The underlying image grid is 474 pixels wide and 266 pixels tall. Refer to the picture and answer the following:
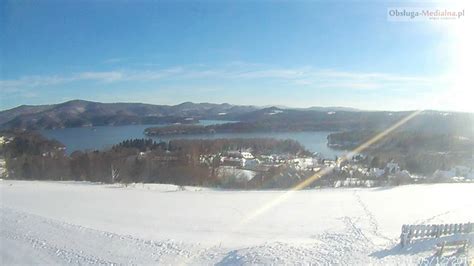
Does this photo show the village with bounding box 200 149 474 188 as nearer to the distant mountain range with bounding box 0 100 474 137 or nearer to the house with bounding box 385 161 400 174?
the house with bounding box 385 161 400 174

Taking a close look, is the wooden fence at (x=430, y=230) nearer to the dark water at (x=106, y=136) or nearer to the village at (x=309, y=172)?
the village at (x=309, y=172)

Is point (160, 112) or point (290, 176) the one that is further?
point (160, 112)

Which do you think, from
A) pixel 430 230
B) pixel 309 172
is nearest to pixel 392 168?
pixel 309 172

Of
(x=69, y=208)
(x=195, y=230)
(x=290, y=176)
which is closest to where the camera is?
(x=195, y=230)

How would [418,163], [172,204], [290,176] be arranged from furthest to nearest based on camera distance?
1. [418,163]
2. [290,176]
3. [172,204]

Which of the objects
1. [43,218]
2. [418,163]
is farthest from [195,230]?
[418,163]

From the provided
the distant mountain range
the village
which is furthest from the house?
the distant mountain range

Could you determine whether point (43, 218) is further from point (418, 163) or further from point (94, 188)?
point (418, 163)
